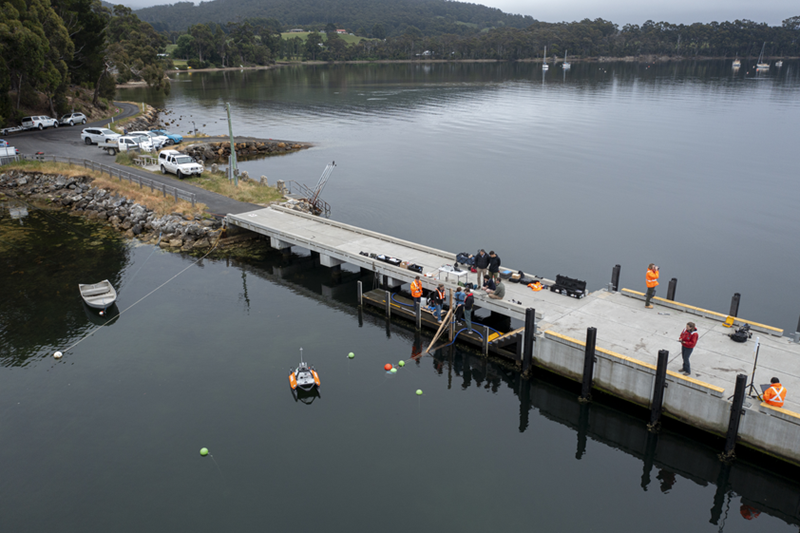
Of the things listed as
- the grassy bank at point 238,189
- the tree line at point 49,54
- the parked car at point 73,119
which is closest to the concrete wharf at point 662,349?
the grassy bank at point 238,189

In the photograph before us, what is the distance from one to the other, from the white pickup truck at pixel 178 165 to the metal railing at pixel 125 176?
2821 millimetres

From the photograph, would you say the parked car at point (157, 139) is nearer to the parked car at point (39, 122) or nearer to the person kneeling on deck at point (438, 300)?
the parked car at point (39, 122)

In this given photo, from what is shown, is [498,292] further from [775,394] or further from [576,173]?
[576,173]

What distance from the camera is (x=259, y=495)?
18078mm

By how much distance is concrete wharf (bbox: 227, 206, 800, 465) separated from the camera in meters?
18.3

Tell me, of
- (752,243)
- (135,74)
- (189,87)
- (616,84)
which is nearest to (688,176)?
(752,243)

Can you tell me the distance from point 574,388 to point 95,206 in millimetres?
42015

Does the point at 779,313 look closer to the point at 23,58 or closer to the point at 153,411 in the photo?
the point at 153,411

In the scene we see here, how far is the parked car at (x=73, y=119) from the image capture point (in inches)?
2936

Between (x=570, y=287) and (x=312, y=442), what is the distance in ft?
46.7

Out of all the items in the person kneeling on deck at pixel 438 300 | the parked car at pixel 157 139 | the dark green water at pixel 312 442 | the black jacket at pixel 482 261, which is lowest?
the dark green water at pixel 312 442

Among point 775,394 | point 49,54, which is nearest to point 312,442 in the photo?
point 775,394

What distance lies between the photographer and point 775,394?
17.7 metres

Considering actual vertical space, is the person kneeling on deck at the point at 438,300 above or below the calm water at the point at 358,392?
above
